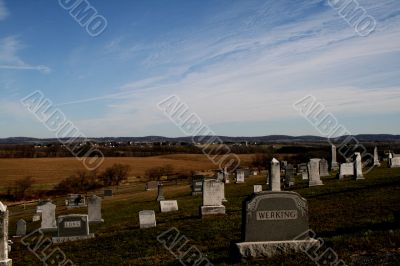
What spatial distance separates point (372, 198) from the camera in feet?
56.6

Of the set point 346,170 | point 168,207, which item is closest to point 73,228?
point 168,207

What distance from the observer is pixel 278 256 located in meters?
9.12

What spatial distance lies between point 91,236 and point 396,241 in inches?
460

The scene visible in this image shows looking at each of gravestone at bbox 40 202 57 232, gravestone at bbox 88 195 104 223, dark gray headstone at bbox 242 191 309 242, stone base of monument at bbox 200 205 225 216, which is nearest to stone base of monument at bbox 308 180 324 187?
stone base of monument at bbox 200 205 225 216

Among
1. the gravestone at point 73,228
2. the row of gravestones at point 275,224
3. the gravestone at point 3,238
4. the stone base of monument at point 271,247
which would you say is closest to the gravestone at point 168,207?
the gravestone at point 73,228

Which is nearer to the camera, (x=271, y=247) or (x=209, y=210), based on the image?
(x=271, y=247)

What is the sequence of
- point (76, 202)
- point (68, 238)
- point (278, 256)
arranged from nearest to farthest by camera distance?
point (278, 256), point (68, 238), point (76, 202)

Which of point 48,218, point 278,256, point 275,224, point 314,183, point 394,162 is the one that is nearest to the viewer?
point 278,256

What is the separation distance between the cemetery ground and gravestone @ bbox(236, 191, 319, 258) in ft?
1.12

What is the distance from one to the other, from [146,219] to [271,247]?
9.02m

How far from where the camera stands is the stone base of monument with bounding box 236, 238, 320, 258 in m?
9.17

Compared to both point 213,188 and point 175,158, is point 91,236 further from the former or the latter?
point 175,158

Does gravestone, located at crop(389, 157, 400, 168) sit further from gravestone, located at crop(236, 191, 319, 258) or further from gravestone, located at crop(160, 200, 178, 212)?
gravestone, located at crop(236, 191, 319, 258)

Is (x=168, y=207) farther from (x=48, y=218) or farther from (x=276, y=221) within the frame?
(x=276, y=221)
